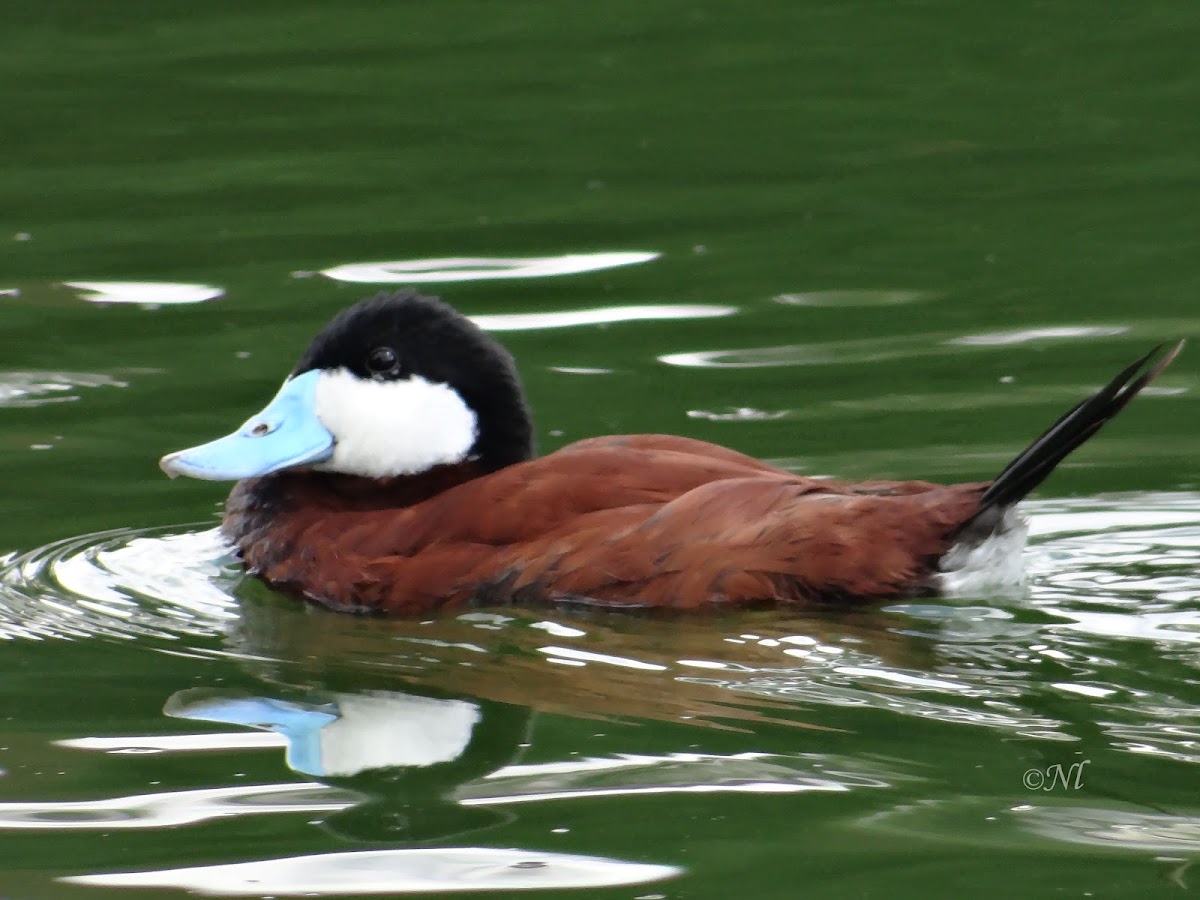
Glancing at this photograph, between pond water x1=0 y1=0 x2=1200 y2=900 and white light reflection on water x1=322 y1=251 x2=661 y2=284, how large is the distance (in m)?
0.03

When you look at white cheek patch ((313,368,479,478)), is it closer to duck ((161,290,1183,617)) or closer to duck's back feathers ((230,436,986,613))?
duck ((161,290,1183,617))

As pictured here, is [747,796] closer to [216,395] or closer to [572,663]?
[572,663]

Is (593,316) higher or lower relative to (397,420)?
higher

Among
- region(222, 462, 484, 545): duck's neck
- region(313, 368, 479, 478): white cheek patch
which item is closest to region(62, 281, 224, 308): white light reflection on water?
region(222, 462, 484, 545): duck's neck

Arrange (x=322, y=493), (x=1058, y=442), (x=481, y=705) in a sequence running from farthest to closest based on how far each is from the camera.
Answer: (x=322, y=493), (x=1058, y=442), (x=481, y=705)

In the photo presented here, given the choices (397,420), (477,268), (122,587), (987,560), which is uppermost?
(477,268)

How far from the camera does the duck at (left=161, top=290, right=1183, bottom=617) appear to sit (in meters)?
4.80

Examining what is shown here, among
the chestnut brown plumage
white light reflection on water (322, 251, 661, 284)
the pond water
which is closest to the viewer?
the pond water

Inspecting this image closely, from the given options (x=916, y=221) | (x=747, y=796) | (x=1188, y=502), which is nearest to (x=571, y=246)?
(x=916, y=221)

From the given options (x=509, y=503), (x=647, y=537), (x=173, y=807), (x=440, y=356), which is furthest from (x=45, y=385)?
(x=173, y=807)

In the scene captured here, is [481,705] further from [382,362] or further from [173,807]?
[382,362]

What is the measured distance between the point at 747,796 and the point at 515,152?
19.6ft

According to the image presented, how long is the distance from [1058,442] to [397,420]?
5.18 ft

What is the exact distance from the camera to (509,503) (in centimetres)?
496
